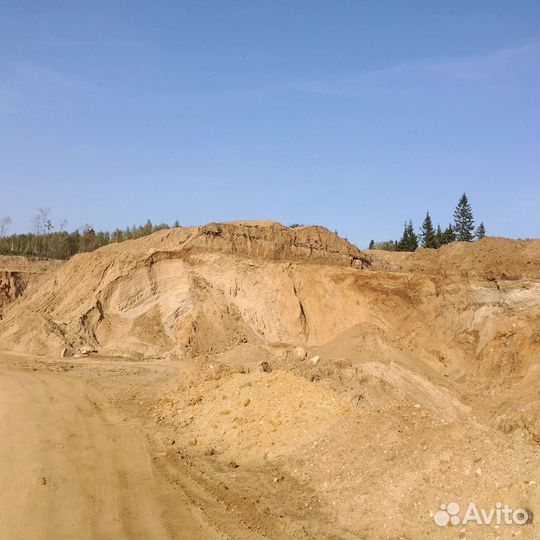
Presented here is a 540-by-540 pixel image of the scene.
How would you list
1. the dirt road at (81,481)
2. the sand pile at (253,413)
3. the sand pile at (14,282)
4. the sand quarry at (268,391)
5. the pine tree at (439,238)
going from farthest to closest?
the pine tree at (439,238)
the sand pile at (14,282)
the sand pile at (253,413)
the sand quarry at (268,391)
the dirt road at (81,481)

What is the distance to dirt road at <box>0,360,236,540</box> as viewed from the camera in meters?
7.45

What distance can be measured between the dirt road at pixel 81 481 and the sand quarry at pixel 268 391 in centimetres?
4

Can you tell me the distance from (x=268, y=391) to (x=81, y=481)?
14.8 feet

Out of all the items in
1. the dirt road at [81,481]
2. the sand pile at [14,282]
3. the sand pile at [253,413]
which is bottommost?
the dirt road at [81,481]

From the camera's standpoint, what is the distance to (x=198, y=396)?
14.0 meters

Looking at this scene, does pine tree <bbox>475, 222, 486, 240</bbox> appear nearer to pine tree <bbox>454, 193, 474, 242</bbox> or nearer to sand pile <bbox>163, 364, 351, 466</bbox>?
pine tree <bbox>454, 193, 474, 242</bbox>

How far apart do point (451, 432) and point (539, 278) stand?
12482mm

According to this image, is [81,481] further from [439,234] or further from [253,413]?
[439,234]

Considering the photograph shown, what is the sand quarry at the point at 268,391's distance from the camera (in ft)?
25.2

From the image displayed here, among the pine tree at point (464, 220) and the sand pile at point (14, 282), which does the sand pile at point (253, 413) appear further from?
the pine tree at point (464, 220)

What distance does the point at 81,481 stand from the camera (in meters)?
8.98

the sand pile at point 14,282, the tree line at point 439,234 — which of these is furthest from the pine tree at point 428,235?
the sand pile at point 14,282

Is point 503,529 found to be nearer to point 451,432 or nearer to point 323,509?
point 451,432

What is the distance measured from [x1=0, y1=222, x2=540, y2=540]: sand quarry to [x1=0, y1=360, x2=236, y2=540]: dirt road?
41 mm
